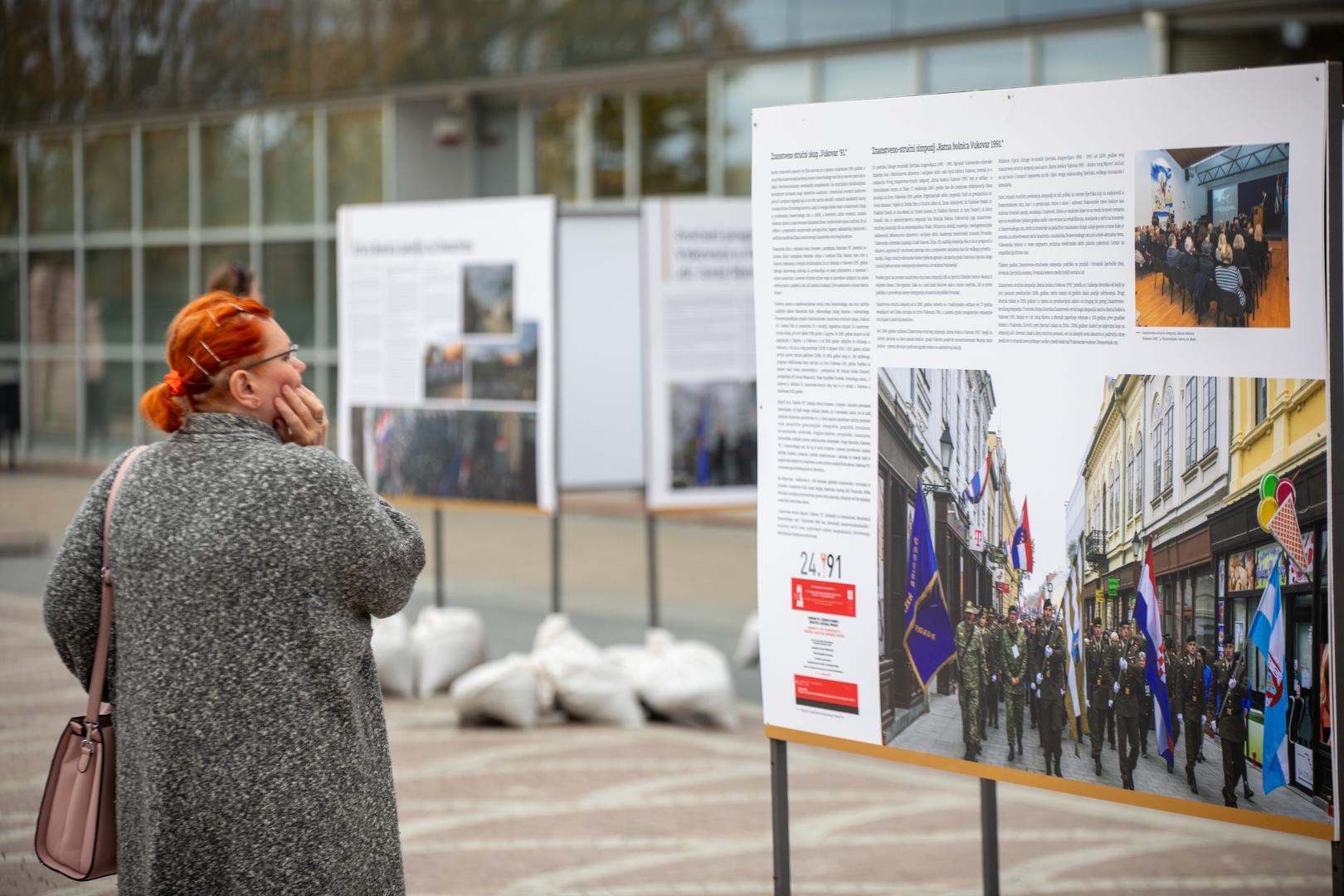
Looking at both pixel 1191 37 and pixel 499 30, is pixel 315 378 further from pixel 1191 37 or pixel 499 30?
pixel 1191 37

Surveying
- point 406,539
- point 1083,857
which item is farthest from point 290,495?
point 1083,857

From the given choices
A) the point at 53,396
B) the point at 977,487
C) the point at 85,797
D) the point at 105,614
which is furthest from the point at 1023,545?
the point at 53,396

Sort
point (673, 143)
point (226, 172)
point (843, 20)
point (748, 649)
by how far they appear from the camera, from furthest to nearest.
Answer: point (226, 172), point (673, 143), point (843, 20), point (748, 649)

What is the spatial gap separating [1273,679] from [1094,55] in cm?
1138

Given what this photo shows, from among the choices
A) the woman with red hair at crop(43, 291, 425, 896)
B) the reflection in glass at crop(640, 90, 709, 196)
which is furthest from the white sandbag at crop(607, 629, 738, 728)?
the reflection in glass at crop(640, 90, 709, 196)

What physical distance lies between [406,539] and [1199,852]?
402 centimetres

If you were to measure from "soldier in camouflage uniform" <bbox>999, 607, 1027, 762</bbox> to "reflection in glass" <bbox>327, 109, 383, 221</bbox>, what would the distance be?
15794mm

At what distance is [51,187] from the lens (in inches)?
635

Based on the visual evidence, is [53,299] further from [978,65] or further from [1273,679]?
[1273,679]

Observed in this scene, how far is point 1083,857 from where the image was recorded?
552 cm

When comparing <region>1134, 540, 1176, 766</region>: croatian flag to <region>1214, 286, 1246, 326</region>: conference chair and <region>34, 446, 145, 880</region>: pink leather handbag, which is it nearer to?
<region>1214, 286, 1246, 326</region>: conference chair

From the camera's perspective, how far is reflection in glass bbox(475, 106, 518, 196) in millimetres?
17828

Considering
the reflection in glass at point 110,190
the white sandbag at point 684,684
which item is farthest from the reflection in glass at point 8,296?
the white sandbag at point 684,684

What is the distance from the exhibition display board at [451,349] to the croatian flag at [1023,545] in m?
4.66
